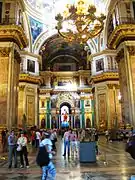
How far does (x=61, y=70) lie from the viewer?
3841 cm

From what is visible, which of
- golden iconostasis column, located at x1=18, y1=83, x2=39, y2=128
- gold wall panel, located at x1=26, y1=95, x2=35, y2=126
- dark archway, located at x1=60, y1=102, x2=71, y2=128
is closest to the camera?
golden iconostasis column, located at x1=18, y1=83, x2=39, y2=128

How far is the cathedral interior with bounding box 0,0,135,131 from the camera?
1475 cm

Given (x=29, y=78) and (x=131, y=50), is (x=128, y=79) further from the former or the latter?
(x=29, y=78)

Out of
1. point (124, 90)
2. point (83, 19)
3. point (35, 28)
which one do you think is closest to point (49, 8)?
point (35, 28)

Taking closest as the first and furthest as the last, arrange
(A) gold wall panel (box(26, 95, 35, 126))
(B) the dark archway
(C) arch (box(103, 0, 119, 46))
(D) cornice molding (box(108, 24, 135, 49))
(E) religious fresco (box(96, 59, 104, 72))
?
1. (D) cornice molding (box(108, 24, 135, 49))
2. (C) arch (box(103, 0, 119, 46))
3. (A) gold wall panel (box(26, 95, 35, 126))
4. (E) religious fresco (box(96, 59, 104, 72))
5. (B) the dark archway

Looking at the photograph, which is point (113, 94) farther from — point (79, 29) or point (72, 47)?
point (72, 47)

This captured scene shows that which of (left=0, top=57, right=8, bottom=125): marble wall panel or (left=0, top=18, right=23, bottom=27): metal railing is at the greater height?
(left=0, top=18, right=23, bottom=27): metal railing

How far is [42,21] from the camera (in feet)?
87.2

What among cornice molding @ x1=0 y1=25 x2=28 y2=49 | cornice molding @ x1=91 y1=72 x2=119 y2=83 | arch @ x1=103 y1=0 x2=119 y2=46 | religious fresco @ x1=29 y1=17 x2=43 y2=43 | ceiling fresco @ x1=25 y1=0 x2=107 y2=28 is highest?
ceiling fresco @ x1=25 y1=0 x2=107 y2=28

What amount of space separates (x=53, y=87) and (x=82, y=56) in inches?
282

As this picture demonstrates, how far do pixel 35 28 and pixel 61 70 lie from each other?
1307 centimetres

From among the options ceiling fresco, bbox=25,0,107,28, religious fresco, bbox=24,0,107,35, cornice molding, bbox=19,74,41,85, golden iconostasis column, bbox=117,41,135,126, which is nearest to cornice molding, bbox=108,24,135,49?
golden iconostasis column, bbox=117,41,135,126

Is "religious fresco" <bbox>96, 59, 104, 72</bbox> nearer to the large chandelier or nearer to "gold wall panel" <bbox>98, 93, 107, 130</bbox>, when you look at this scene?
"gold wall panel" <bbox>98, 93, 107, 130</bbox>

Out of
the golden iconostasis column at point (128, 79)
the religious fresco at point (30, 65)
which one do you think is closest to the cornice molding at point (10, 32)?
the golden iconostasis column at point (128, 79)
